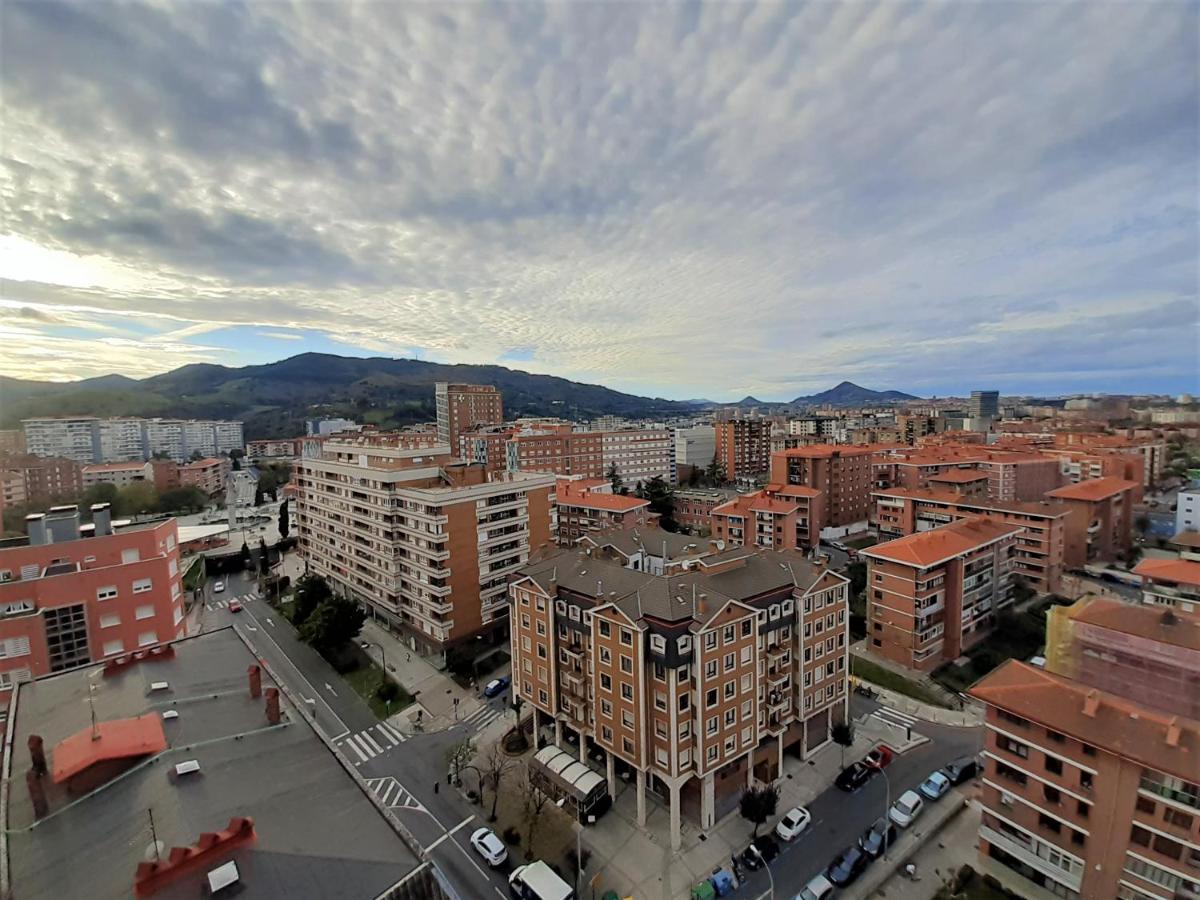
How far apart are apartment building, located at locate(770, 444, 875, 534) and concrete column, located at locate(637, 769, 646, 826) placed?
3811 centimetres

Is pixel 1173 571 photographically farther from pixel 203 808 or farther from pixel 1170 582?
pixel 203 808

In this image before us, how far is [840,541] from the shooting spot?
48656 mm

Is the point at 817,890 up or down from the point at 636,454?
down

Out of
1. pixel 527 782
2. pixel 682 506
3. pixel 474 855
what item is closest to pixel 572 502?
pixel 682 506

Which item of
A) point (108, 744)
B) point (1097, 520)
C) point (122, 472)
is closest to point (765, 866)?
point (108, 744)

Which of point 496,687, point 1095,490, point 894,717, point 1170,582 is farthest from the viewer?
point 1095,490

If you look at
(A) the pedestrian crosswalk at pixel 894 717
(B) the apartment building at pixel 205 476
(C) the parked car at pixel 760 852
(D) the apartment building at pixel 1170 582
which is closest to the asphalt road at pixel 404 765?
(C) the parked car at pixel 760 852

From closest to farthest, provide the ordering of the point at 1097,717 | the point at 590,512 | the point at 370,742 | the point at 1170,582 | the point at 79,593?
the point at 1097,717
the point at 79,593
the point at 370,742
the point at 1170,582
the point at 590,512

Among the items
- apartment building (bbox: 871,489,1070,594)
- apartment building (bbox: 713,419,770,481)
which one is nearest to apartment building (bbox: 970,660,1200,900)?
apartment building (bbox: 871,489,1070,594)

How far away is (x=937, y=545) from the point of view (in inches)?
1112

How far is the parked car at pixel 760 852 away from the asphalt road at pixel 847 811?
0.19 metres

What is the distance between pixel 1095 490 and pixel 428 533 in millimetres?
48706

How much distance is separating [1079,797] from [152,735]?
74.8 ft

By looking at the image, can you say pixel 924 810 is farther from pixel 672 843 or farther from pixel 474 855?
pixel 474 855
